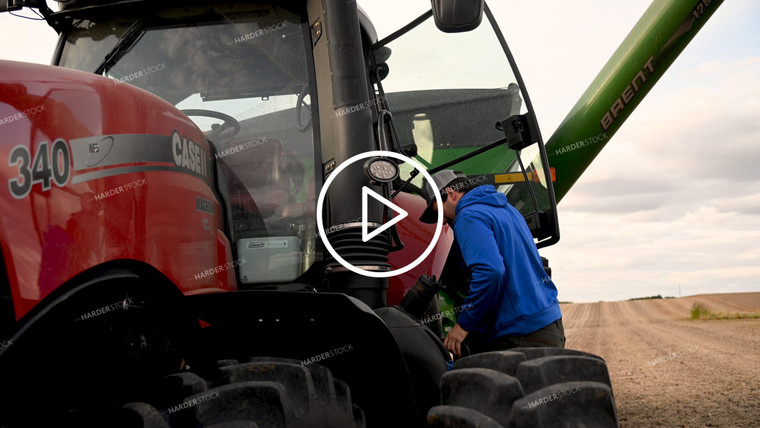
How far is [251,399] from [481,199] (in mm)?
1991


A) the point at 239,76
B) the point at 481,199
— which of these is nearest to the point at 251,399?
the point at 239,76

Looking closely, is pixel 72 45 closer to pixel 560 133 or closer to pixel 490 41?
pixel 490 41

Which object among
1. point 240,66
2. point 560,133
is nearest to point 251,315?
point 240,66

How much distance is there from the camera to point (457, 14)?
8.21ft

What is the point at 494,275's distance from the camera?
3301 mm

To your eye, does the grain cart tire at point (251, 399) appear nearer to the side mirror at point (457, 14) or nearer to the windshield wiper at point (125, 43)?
→ the side mirror at point (457, 14)

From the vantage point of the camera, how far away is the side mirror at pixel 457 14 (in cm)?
250
